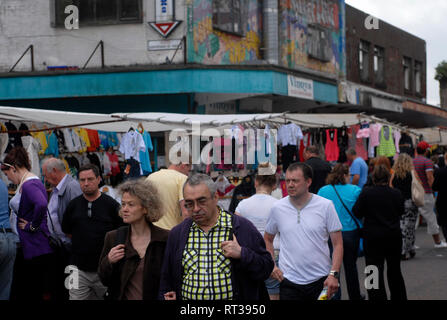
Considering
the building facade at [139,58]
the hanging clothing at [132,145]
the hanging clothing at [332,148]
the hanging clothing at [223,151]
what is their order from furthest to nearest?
the building facade at [139,58] → the hanging clothing at [332,148] → the hanging clothing at [223,151] → the hanging clothing at [132,145]

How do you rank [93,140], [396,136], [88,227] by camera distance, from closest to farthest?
1. [88,227]
2. [93,140]
3. [396,136]

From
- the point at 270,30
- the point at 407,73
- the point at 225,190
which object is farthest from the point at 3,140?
the point at 407,73

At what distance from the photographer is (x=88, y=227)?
7.35 meters

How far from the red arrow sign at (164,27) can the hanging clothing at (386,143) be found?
585 cm

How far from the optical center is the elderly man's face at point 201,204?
472 centimetres

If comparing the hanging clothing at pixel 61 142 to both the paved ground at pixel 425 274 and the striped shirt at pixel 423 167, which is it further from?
the striped shirt at pixel 423 167

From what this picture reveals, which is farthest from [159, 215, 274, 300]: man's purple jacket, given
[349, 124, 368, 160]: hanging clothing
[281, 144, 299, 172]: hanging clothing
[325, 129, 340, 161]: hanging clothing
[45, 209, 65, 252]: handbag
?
[349, 124, 368, 160]: hanging clothing

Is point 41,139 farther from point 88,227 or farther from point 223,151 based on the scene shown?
point 88,227

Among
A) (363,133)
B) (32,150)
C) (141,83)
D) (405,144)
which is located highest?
(141,83)

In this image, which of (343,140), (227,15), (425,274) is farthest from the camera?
(227,15)

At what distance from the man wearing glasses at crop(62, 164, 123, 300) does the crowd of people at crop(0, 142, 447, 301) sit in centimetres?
1

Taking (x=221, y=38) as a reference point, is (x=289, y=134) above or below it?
below

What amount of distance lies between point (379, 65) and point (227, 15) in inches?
583

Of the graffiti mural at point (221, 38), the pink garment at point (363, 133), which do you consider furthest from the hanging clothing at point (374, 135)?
the graffiti mural at point (221, 38)
